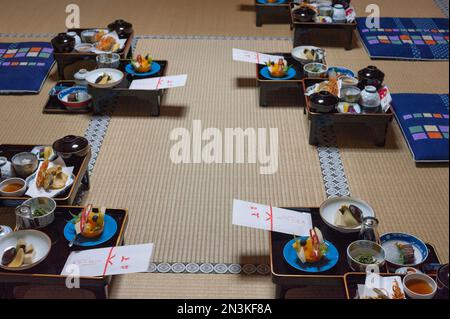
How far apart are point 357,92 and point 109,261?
1969mm

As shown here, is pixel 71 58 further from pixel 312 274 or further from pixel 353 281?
pixel 353 281

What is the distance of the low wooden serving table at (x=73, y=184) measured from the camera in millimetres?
2586

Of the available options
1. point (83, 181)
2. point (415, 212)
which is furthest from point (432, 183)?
point (83, 181)

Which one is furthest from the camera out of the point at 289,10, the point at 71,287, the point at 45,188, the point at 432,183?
the point at 289,10

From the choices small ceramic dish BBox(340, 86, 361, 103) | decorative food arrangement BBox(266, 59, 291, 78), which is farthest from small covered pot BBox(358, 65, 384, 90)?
decorative food arrangement BBox(266, 59, 291, 78)

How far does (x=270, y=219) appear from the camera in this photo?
229 cm

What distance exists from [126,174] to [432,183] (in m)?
1.67

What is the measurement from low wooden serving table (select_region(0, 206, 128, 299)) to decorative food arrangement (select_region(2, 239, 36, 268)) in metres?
0.04

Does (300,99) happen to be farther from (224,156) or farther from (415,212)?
Answer: (415,212)

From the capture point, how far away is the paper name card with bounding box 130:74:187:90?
11.5 ft

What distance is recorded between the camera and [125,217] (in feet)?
7.97

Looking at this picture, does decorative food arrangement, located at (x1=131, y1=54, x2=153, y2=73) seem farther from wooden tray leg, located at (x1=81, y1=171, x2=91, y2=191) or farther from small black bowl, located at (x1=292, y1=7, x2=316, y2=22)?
small black bowl, located at (x1=292, y1=7, x2=316, y2=22)

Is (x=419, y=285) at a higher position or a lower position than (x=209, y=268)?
higher

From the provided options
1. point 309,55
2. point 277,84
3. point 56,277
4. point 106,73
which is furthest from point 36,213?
point 309,55
